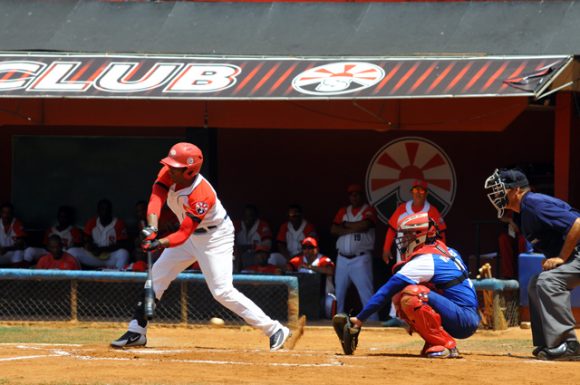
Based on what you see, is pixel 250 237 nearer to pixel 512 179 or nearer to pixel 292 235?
pixel 292 235

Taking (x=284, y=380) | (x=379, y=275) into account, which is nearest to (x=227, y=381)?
(x=284, y=380)

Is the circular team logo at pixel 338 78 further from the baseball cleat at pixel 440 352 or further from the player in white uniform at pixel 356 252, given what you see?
the baseball cleat at pixel 440 352

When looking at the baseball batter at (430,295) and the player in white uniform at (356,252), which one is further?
the player in white uniform at (356,252)

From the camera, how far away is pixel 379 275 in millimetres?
14820

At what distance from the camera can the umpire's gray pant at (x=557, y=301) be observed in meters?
9.43

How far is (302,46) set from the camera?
14.3 metres

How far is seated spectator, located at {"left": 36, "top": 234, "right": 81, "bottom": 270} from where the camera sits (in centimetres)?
1425

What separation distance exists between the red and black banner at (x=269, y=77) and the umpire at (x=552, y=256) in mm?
2668

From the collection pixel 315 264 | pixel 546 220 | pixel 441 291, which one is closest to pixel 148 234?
pixel 441 291

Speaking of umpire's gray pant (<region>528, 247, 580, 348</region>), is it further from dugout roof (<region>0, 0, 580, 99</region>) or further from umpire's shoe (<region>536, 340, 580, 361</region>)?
dugout roof (<region>0, 0, 580, 99</region>)

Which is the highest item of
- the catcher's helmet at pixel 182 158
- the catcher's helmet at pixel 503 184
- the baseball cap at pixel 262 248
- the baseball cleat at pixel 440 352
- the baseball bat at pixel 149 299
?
the catcher's helmet at pixel 182 158

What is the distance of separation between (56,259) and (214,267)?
4890 mm

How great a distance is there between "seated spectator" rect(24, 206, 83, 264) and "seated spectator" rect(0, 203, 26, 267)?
0.12 meters

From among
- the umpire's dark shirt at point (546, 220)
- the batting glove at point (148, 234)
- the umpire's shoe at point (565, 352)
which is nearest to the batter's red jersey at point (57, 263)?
the batting glove at point (148, 234)
